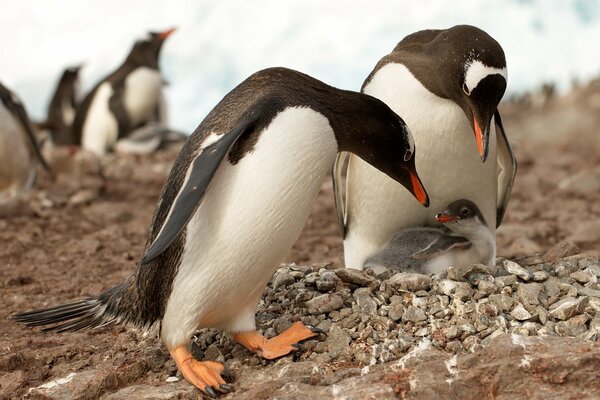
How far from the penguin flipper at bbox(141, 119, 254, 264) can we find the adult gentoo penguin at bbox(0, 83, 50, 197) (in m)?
5.60

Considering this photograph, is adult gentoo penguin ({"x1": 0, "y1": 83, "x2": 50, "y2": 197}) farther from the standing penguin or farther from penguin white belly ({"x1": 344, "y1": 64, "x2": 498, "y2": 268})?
→ the standing penguin

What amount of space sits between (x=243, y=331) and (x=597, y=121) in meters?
13.3

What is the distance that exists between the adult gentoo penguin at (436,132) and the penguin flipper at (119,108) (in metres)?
8.46

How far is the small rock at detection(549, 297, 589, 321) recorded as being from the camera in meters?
3.48

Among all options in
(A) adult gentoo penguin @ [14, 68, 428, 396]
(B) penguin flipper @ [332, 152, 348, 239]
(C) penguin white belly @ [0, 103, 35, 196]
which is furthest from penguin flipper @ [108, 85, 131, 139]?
(A) adult gentoo penguin @ [14, 68, 428, 396]

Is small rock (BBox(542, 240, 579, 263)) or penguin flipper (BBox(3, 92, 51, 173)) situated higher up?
penguin flipper (BBox(3, 92, 51, 173))

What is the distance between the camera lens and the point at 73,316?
12.3ft

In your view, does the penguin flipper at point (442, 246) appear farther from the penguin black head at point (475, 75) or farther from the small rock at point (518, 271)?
the penguin black head at point (475, 75)

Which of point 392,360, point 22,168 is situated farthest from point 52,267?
point 392,360

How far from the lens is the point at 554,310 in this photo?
3496mm

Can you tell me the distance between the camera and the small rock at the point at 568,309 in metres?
3.48

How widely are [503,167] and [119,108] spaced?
28.4ft

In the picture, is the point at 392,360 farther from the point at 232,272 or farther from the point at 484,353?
the point at 232,272

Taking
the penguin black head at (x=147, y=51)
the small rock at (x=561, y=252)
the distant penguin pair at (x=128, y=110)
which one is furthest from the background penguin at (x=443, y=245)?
the penguin black head at (x=147, y=51)
